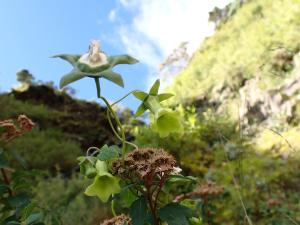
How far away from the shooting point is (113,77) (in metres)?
0.68

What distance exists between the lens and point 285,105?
709 centimetres

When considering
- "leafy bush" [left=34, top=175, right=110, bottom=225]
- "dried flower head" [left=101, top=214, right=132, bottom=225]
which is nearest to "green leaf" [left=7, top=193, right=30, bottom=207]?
"dried flower head" [left=101, top=214, right=132, bottom=225]

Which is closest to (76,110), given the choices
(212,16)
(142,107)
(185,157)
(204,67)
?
(204,67)

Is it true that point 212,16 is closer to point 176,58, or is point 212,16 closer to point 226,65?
point 176,58

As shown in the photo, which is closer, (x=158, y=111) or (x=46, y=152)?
(x=158, y=111)

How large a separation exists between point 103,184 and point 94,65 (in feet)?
0.70

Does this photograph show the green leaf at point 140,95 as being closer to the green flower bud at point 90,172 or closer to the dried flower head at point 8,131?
the green flower bud at point 90,172

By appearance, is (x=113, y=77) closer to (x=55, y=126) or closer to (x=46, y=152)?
(x=46, y=152)

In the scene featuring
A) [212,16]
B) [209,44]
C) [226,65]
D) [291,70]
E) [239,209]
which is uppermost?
[212,16]

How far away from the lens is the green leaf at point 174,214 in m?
0.75

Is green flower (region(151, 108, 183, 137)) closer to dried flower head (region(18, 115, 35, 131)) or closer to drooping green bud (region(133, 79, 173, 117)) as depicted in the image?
drooping green bud (region(133, 79, 173, 117))

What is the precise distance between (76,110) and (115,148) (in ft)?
29.2

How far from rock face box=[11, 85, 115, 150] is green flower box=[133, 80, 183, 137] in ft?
22.7

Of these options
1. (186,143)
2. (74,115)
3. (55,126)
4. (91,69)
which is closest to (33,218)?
(91,69)
